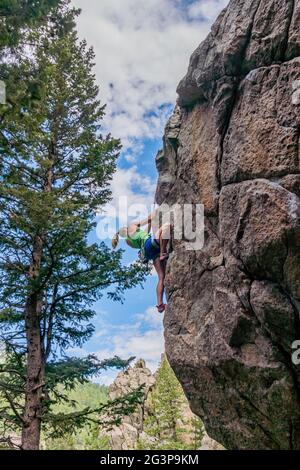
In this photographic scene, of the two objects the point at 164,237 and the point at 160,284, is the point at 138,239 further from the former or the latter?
the point at 160,284

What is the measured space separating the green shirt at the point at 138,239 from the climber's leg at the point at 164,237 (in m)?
0.35

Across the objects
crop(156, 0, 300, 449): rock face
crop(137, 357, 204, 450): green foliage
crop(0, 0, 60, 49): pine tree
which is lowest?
crop(137, 357, 204, 450): green foliage

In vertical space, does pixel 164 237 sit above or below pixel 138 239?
below

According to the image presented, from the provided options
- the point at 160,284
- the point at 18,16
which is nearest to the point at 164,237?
the point at 160,284

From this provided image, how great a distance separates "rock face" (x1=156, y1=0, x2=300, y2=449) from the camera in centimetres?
631

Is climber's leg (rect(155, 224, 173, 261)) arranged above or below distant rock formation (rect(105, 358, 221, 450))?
above

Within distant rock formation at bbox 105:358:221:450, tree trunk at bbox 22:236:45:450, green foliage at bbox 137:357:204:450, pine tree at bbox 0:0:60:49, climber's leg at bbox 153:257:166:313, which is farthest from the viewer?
distant rock formation at bbox 105:358:221:450

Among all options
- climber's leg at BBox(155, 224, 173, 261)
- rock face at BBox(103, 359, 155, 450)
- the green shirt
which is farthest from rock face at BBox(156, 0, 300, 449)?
rock face at BBox(103, 359, 155, 450)

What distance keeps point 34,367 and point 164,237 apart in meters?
4.43

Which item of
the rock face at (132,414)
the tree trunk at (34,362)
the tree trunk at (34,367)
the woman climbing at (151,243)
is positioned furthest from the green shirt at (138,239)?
the rock face at (132,414)

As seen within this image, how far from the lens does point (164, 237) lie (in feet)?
30.4

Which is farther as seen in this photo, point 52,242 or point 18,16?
point 52,242

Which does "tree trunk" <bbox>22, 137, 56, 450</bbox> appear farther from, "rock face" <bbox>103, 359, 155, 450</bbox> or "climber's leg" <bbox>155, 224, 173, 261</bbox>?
"rock face" <bbox>103, 359, 155, 450</bbox>

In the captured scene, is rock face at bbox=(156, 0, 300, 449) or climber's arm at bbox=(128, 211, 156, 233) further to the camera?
climber's arm at bbox=(128, 211, 156, 233)
